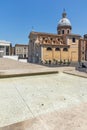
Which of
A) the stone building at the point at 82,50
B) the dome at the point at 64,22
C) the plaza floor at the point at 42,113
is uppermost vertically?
the dome at the point at 64,22

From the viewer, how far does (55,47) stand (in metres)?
39.0

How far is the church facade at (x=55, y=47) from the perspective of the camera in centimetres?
3788

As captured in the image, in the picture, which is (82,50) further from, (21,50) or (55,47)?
(21,50)

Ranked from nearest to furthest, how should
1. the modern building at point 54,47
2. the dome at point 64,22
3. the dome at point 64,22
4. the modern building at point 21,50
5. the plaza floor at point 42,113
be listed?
the plaza floor at point 42,113, the modern building at point 54,47, the dome at point 64,22, the dome at point 64,22, the modern building at point 21,50

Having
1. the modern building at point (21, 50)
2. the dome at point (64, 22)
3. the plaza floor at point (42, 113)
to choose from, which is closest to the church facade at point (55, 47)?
the dome at point (64, 22)

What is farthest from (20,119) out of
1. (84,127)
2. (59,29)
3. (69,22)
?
(69,22)

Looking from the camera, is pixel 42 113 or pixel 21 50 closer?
pixel 42 113

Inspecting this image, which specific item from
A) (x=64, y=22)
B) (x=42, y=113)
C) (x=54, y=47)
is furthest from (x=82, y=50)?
(x=42, y=113)

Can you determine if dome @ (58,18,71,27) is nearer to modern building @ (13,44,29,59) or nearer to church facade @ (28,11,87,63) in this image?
church facade @ (28,11,87,63)

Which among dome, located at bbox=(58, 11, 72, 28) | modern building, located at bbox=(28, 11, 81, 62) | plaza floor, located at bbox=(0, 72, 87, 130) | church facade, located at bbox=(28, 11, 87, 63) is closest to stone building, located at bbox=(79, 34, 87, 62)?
church facade, located at bbox=(28, 11, 87, 63)

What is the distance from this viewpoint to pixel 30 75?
32.0ft

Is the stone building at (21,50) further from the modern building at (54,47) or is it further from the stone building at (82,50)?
the stone building at (82,50)

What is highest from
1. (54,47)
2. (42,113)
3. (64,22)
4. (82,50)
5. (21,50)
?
(64,22)

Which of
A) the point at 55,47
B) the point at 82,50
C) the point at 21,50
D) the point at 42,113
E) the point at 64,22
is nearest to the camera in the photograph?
the point at 42,113
